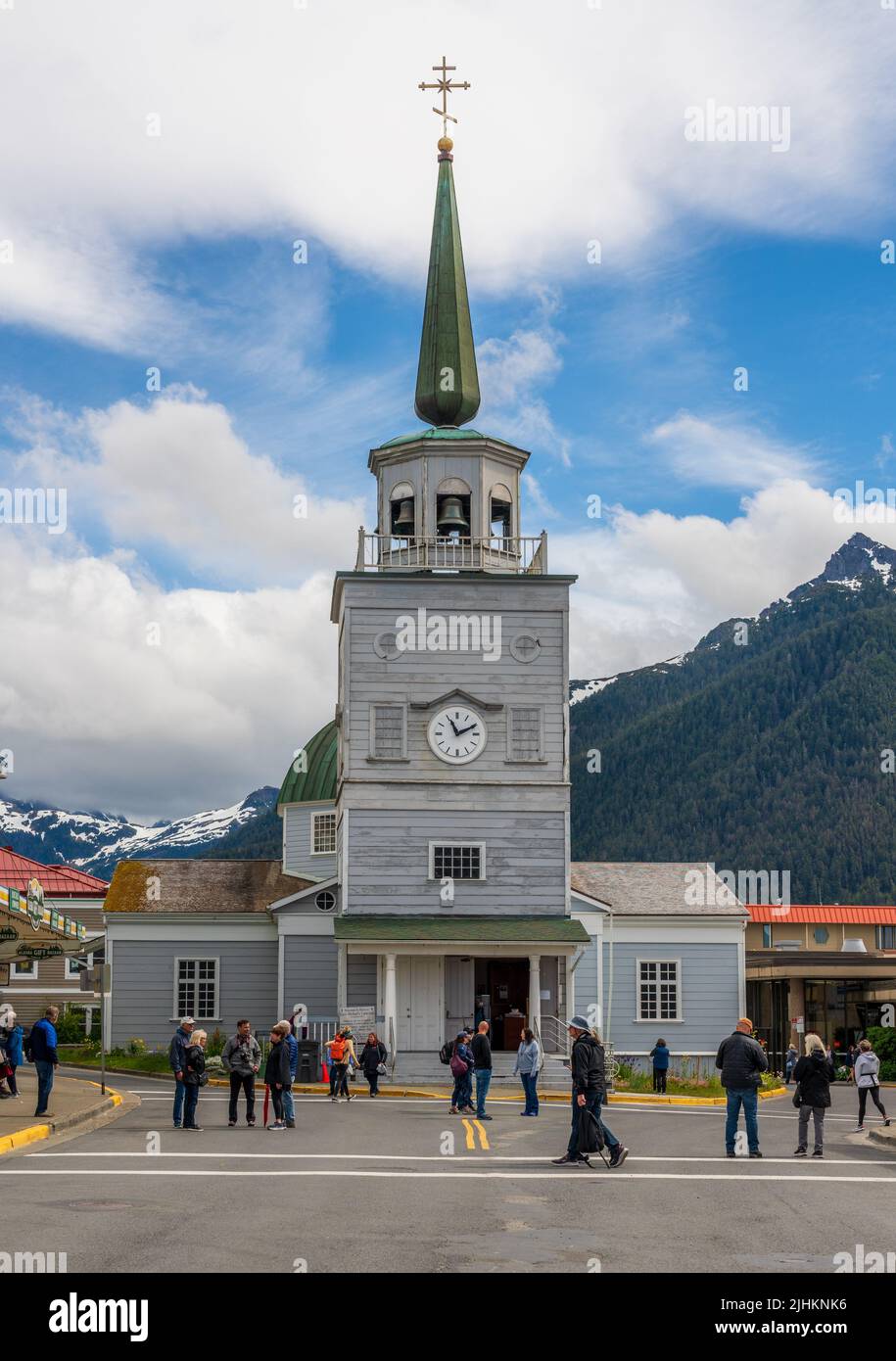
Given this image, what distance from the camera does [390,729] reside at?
42.3 metres

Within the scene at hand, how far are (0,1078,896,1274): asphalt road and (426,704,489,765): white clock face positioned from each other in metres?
18.0

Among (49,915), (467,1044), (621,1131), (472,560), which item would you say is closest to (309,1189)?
(621,1131)

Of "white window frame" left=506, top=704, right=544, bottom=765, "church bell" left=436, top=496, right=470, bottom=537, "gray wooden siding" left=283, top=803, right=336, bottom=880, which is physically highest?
"church bell" left=436, top=496, right=470, bottom=537

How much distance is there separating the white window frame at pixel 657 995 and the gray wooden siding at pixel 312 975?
8.61 metres

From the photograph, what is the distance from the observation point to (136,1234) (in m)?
12.3

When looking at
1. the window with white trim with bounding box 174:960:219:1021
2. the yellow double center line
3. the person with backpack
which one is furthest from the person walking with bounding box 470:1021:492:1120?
the window with white trim with bounding box 174:960:219:1021

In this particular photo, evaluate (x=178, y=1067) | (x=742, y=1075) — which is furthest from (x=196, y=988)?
(x=742, y=1075)

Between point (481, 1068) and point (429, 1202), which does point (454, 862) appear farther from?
point (429, 1202)

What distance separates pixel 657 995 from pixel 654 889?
3320mm

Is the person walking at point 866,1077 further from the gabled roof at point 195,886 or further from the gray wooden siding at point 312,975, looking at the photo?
the gabled roof at point 195,886

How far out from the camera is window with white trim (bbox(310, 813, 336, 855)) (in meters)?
53.2

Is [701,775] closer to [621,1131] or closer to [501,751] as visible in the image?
[501,751]

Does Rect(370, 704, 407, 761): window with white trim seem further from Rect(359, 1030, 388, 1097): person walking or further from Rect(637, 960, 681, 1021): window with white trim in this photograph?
Rect(637, 960, 681, 1021): window with white trim

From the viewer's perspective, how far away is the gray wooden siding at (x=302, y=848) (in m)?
52.8
